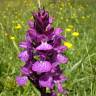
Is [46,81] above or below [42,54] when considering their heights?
below

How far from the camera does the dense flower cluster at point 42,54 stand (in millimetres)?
1908

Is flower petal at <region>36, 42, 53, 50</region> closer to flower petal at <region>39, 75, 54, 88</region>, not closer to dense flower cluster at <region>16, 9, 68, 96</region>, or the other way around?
dense flower cluster at <region>16, 9, 68, 96</region>

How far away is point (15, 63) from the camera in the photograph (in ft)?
13.9

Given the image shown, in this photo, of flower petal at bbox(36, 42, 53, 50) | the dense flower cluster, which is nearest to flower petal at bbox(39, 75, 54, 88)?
the dense flower cluster

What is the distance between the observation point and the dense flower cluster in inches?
75.1

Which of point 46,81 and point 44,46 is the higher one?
point 44,46

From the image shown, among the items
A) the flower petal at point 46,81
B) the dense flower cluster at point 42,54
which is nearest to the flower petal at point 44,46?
the dense flower cluster at point 42,54

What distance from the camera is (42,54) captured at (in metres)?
1.96

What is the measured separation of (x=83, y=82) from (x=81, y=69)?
0.96ft

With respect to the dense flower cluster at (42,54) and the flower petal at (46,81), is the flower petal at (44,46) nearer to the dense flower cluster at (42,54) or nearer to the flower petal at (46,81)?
the dense flower cluster at (42,54)

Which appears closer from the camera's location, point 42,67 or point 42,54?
point 42,67

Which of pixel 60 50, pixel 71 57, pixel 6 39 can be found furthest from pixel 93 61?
pixel 60 50

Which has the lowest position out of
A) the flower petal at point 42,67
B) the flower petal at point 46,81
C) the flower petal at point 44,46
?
the flower petal at point 46,81

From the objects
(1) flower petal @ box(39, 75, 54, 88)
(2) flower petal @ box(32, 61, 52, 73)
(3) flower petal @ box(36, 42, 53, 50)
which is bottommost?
(1) flower petal @ box(39, 75, 54, 88)
